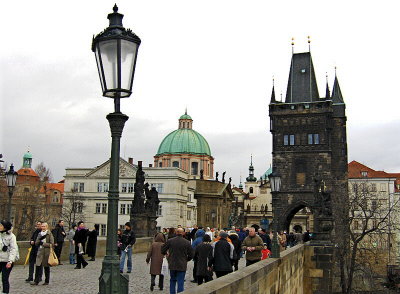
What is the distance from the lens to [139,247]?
958 inches

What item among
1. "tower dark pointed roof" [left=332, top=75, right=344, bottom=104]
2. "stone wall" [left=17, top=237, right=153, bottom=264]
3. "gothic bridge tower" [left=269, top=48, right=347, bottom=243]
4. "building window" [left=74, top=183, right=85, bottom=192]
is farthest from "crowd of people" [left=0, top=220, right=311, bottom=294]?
"building window" [left=74, top=183, right=85, bottom=192]

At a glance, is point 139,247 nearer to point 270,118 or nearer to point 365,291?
point 365,291

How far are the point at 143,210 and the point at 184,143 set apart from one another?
5682 cm

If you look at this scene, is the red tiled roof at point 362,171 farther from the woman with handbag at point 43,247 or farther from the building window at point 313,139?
the woman with handbag at point 43,247

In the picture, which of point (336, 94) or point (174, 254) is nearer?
point (174, 254)

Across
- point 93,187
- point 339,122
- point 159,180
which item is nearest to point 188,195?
point 159,180

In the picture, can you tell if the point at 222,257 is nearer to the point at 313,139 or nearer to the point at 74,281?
the point at 74,281

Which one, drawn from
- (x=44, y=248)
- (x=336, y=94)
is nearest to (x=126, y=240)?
(x=44, y=248)

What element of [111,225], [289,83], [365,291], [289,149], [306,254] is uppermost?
[289,83]

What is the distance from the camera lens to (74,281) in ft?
40.6

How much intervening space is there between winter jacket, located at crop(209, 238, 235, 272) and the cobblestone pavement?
6.17 feet

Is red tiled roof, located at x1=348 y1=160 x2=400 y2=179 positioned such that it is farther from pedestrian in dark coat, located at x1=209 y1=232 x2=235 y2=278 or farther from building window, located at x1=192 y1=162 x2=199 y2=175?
pedestrian in dark coat, located at x1=209 y1=232 x2=235 y2=278

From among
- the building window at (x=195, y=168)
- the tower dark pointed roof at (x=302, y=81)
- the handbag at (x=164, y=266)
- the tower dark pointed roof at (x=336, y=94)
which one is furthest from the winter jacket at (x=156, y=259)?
the building window at (x=195, y=168)

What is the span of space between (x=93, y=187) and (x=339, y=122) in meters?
33.1
